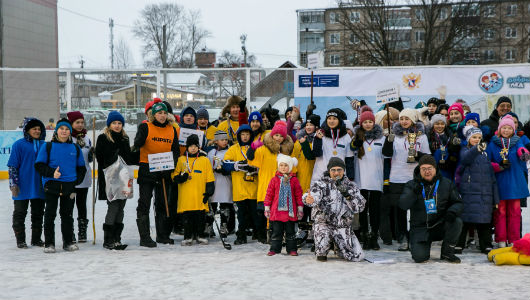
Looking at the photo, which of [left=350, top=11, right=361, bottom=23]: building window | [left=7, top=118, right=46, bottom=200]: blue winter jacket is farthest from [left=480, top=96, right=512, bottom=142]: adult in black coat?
[left=350, top=11, right=361, bottom=23]: building window

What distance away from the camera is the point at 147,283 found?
5324mm

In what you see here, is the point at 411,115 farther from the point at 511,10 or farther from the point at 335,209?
the point at 511,10

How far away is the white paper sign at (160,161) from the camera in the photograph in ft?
23.9

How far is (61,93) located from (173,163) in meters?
7.38

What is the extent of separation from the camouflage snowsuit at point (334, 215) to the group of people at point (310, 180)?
0.04 ft

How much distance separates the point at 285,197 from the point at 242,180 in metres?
0.93

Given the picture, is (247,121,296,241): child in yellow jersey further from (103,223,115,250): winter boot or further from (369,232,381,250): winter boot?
(103,223,115,250): winter boot

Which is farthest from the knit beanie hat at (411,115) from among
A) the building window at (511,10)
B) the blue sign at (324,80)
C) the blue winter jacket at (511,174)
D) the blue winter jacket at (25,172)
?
the building window at (511,10)

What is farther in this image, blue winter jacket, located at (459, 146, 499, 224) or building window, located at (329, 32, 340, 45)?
building window, located at (329, 32, 340, 45)

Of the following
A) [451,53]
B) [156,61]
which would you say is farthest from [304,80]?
[156,61]

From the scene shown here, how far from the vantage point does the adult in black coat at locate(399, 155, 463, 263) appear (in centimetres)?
637

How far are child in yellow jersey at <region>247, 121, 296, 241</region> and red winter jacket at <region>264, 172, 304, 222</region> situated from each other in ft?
1.28

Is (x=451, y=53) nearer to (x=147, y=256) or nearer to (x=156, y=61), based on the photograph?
(x=156, y=61)

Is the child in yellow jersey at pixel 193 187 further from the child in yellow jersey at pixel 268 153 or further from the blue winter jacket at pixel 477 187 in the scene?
the blue winter jacket at pixel 477 187
